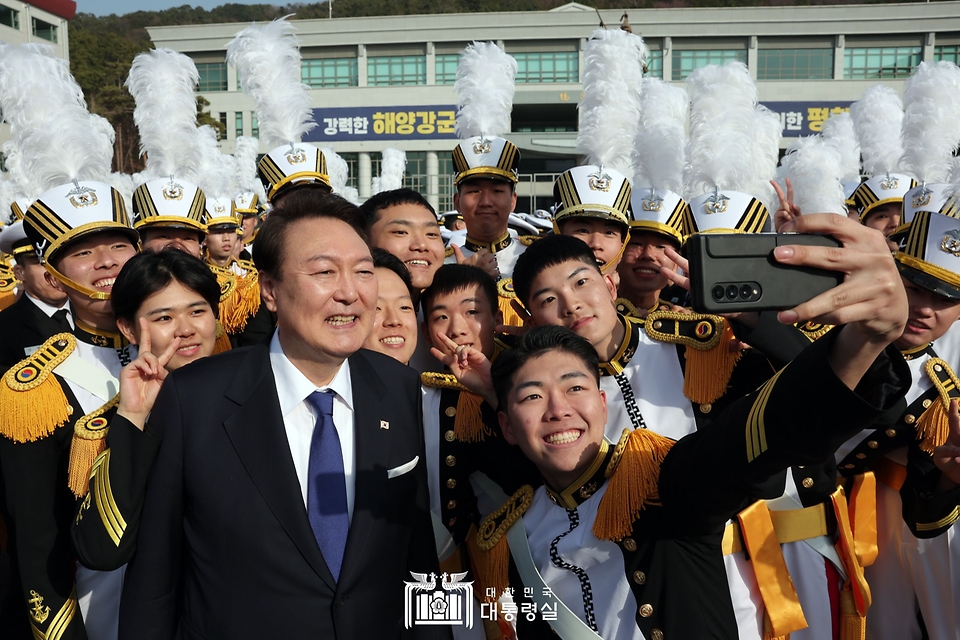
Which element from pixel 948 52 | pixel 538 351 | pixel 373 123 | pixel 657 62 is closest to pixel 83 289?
pixel 538 351

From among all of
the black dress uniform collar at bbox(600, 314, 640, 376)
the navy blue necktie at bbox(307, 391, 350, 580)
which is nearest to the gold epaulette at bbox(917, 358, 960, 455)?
the black dress uniform collar at bbox(600, 314, 640, 376)

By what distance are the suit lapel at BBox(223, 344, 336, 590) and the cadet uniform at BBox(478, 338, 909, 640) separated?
0.76 m

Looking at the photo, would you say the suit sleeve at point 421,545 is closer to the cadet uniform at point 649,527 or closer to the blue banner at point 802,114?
the cadet uniform at point 649,527

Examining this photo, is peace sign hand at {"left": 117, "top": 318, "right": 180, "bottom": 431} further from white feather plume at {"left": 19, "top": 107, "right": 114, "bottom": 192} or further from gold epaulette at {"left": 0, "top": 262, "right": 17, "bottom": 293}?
gold epaulette at {"left": 0, "top": 262, "right": 17, "bottom": 293}

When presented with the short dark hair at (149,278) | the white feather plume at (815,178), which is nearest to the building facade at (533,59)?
the white feather plume at (815,178)

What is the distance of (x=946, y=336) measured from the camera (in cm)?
370

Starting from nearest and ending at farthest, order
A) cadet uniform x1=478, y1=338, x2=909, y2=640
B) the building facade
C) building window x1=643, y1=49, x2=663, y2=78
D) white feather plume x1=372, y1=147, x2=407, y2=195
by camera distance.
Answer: cadet uniform x1=478, y1=338, x2=909, y2=640, white feather plume x1=372, y1=147, x2=407, y2=195, the building facade, building window x1=643, y1=49, x2=663, y2=78

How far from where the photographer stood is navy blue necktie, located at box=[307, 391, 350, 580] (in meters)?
2.17

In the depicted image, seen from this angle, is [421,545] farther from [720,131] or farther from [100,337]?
[720,131]

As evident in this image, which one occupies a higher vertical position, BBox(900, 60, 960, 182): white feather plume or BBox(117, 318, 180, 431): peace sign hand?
BBox(900, 60, 960, 182): white feather plume

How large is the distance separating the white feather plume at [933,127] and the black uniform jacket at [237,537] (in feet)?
19.9

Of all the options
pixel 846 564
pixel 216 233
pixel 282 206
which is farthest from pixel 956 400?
pixel 216 233

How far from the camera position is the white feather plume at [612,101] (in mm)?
5262

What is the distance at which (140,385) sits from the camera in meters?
2.50
